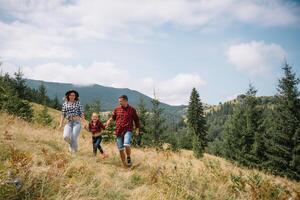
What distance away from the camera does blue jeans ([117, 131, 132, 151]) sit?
9461 millimetres

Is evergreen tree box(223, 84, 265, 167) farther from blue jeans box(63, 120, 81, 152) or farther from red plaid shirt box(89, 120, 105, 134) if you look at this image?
blue jeans box(63, 120, 81, 152)

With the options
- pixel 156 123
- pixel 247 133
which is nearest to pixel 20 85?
pixel 156 123

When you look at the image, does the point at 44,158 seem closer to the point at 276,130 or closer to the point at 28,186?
the point at 28,186

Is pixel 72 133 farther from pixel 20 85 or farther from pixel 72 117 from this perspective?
pixel 20 85

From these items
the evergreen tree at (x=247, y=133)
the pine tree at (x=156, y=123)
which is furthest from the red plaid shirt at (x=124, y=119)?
the pine tree at (x=156, y=123)

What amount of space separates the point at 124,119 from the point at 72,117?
1643 mm

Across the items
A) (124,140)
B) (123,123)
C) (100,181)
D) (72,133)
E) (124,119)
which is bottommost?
(100,181)

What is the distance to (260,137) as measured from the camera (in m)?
33.2

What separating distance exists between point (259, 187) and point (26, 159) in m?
5.53

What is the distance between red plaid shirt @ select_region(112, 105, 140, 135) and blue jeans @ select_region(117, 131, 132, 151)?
14 cm

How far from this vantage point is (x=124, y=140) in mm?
9570

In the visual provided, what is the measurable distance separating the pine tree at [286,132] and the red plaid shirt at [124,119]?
68.6 feet

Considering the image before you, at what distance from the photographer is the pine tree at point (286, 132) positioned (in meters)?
27.3

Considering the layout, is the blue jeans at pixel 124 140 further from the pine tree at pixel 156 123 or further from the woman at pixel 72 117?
the pine tree at pixel 156 123
